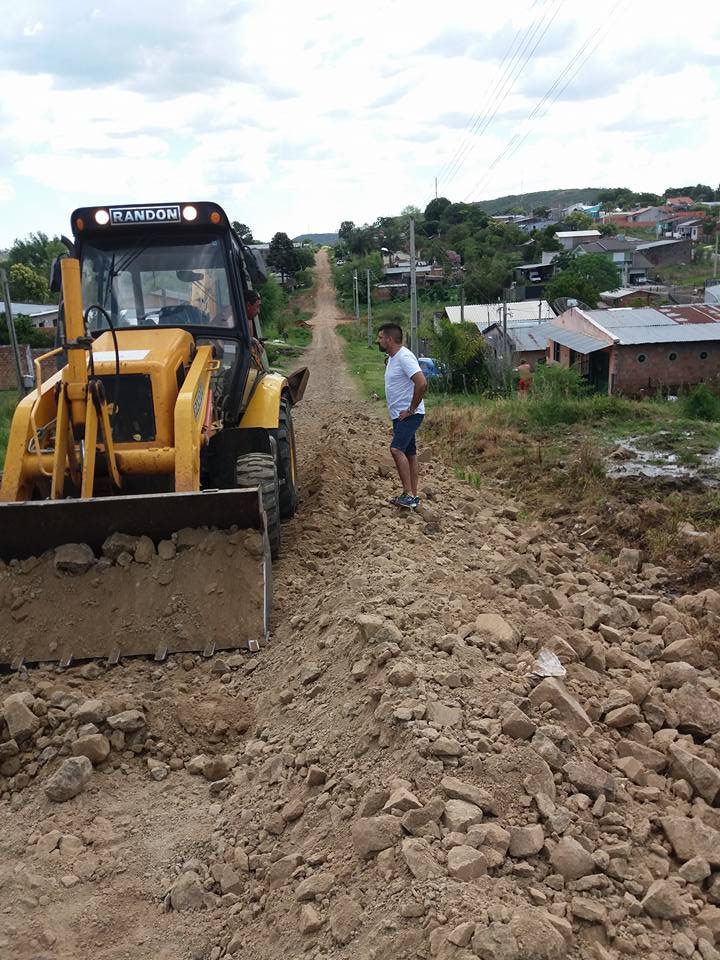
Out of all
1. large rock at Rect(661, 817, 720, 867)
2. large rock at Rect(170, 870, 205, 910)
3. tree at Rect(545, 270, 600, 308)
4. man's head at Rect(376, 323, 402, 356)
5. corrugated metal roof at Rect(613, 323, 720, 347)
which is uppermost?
man's head at Rect(376, 323, 402, 356)

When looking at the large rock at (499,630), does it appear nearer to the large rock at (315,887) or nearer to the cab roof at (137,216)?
the large rock at (315,887)

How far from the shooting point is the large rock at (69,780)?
3.99 m

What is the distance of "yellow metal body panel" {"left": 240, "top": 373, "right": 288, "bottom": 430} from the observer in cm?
691

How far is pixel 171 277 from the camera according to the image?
6.59 m

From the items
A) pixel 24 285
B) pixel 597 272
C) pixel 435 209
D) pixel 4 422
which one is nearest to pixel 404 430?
pixel 4 422

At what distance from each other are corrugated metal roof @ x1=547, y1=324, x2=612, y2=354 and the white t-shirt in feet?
62.4

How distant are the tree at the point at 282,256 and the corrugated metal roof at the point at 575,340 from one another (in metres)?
49.4

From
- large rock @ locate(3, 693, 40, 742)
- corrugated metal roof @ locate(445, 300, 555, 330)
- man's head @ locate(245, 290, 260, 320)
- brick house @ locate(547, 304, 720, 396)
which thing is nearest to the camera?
large rock @ locate(3, 693, 40, 742)

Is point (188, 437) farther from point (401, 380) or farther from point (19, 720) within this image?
point (401, 380)

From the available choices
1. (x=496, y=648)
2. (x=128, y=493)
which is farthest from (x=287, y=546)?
(x=496, y=648)

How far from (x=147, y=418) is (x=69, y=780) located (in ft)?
8.19

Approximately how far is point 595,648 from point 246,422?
3.51 meters

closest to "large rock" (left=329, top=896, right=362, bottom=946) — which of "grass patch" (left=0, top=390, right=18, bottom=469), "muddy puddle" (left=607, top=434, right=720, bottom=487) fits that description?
"muddy puddle" (left=607, top=434, right=720, bottom=487)

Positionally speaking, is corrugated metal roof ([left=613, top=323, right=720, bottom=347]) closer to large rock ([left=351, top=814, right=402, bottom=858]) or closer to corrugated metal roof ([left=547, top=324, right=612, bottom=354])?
corrugated metal roof ([left=547, top=324, right=612, bottom=354])
